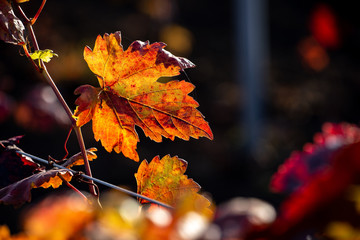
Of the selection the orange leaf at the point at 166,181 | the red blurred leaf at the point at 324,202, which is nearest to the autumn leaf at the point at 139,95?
the orange leaf at the point at 166,181

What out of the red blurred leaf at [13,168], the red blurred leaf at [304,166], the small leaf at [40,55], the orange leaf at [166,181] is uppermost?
the small leaf at [40,55]

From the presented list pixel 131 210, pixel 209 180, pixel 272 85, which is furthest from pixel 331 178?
pixel 272 85

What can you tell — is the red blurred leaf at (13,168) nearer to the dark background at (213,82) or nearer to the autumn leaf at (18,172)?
the autumn leaf at (18,172)

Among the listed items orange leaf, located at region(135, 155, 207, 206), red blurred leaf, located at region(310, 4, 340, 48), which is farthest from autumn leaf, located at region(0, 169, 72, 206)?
red blurred leaf, located at region(310, 4, 340, 48)

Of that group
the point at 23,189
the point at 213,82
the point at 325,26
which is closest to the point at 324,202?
the point at 23,189

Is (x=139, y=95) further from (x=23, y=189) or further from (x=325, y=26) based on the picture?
(x=325, y=26)

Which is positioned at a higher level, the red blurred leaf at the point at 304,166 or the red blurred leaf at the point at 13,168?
the red blurred leaf at the point at 304,166
